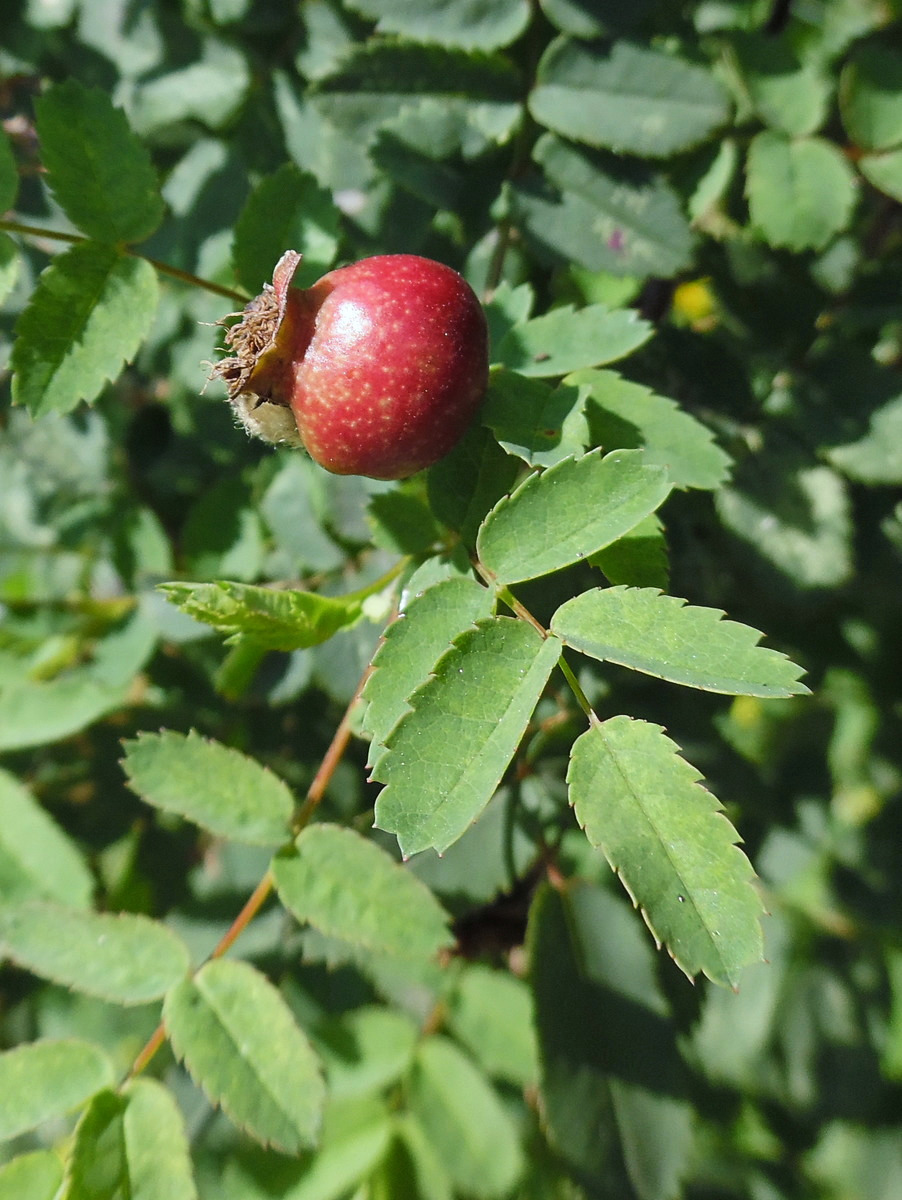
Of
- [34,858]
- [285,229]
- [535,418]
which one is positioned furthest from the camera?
[34,858]

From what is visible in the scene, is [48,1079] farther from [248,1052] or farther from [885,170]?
[885,170]

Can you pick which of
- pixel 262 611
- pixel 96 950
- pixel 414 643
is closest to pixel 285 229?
pixel 262 611

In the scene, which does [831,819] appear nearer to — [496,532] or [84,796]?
[496,532]

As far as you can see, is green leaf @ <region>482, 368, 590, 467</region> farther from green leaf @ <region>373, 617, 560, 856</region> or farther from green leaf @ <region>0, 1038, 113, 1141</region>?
green leaf @ <region>0, 1038, 113, 1141</region>

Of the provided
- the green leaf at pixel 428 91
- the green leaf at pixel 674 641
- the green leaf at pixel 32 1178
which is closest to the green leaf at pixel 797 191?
the green leaf at pixel 428 91

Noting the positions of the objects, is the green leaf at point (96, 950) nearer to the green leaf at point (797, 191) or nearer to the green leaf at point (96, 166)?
the green leaf at point (96, 166)

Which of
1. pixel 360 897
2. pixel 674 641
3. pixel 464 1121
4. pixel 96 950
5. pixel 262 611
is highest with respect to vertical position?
pixel 674 641
